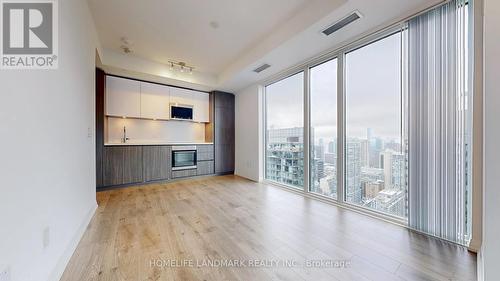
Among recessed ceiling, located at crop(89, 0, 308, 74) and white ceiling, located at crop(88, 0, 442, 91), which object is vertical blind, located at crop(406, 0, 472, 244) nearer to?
white ceiling, located at crop(88, 0, 442, 91)

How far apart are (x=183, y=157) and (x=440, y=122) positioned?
4628 millimetres

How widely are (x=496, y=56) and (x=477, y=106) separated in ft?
2.78

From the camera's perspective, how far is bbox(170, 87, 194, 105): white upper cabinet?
471 cm

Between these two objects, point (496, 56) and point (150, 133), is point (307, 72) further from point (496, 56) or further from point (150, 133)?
point (150, 133)

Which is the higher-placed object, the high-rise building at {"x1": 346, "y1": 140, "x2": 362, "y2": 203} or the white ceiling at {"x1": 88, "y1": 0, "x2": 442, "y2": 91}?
the white ceiling at {"x1": 88, "y1": 0, "x2": 442, "y2": 91}

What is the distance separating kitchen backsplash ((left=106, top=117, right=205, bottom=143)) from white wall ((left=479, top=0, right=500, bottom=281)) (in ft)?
17.1

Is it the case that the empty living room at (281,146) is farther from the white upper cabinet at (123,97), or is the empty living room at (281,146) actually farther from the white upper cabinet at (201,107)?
the white upper cabinet at (201,107)

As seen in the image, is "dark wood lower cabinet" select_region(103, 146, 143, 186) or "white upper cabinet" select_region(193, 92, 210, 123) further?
"white upper cabinet" select_region(193, 92, 210, 123)

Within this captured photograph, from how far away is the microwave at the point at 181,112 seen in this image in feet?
15.4

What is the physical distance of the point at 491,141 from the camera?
107 cm

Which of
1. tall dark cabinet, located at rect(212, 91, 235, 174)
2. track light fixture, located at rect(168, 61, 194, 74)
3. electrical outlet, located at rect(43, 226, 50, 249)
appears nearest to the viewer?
electrical outlet, located at rect(43, 226, 50, 249)

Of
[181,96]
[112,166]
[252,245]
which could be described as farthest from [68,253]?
[181,96]

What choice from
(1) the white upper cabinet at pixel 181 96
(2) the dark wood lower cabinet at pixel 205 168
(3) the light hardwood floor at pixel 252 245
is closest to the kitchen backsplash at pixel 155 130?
(1) the white upper cabinet at pixel 181 96

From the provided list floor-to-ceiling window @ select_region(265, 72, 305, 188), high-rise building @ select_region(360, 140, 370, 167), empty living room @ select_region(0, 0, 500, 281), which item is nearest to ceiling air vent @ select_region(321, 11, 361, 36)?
empty living room @ select_region(0, 0, 500, 281)
